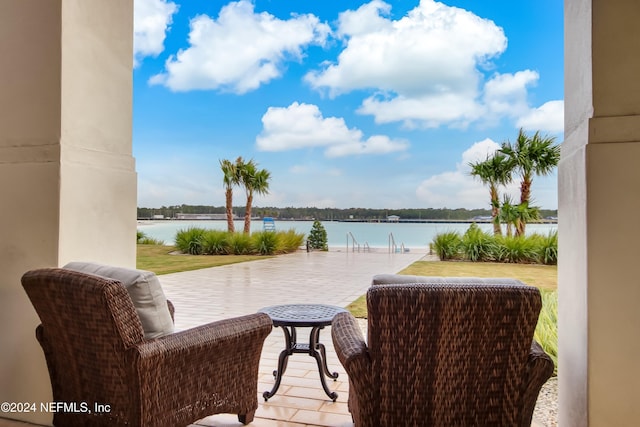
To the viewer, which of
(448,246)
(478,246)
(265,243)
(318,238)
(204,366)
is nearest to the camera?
(204,366)

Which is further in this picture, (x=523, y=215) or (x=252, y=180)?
(x=252, y=180)

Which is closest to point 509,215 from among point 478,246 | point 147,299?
point 478,246

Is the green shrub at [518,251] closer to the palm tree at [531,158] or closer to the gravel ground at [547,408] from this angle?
the palm tree at [531,158]

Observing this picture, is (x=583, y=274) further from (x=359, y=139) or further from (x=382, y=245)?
(x=359, y=139)

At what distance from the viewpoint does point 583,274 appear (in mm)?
1747

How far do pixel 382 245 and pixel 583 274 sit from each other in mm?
15894

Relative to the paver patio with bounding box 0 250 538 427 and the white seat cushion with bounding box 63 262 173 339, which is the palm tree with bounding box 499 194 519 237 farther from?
the white seat cushion with bounding box 63 262 173 339

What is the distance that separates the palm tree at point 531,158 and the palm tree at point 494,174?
1.11ft

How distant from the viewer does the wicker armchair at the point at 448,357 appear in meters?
1.47

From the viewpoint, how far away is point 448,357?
1534 mm

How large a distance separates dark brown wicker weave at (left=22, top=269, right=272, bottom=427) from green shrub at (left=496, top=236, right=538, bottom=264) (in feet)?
33.8

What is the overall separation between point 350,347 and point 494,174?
1261cm

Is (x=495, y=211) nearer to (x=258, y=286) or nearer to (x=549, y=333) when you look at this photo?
(x=258, y=286)

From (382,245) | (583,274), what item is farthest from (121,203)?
(382,245)
